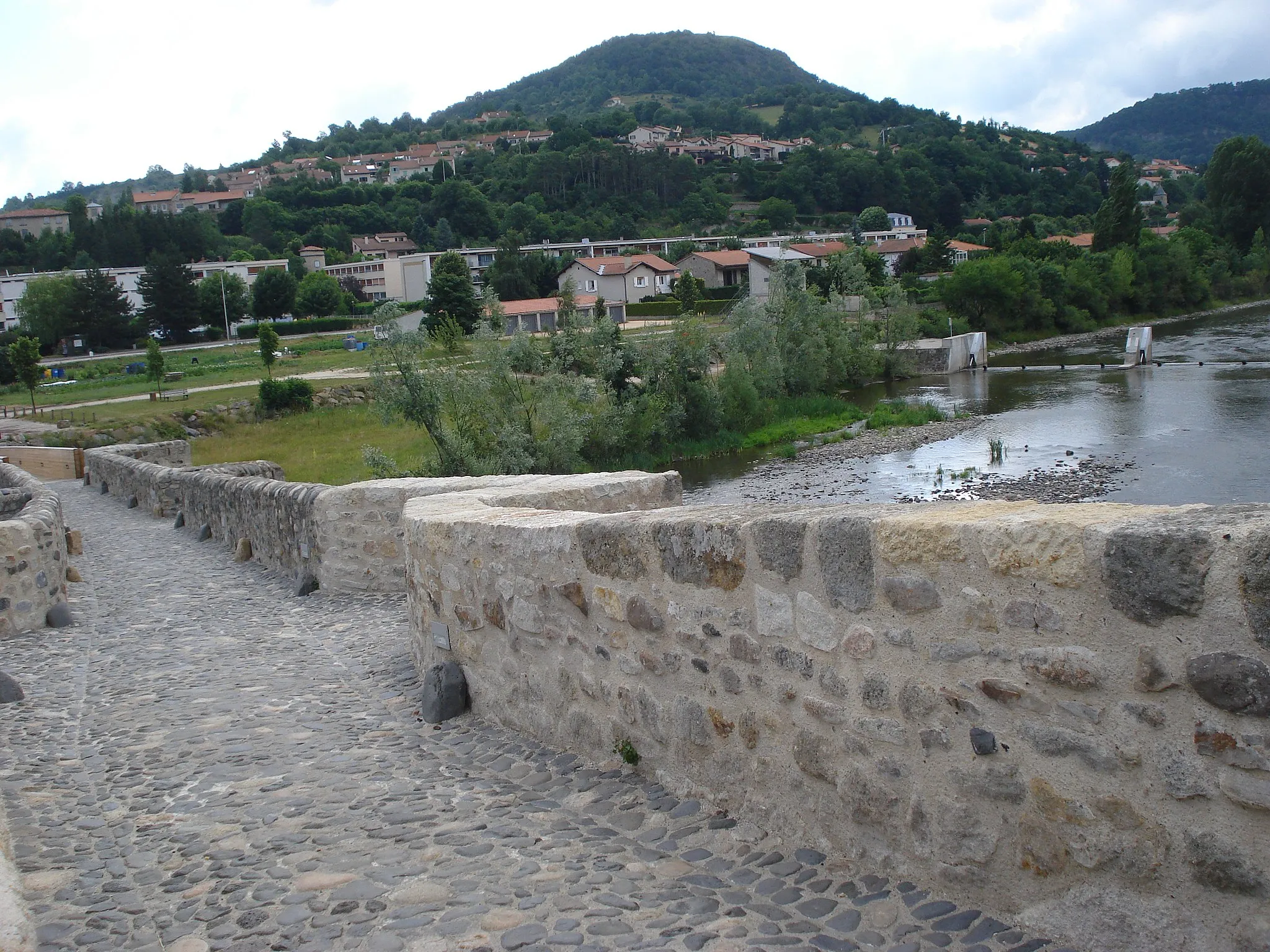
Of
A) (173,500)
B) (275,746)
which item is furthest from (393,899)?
(173,500)

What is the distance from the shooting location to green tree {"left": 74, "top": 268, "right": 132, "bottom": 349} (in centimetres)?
6406

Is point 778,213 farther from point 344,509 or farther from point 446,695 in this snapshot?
point 446,695

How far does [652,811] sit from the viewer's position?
12.8 feet

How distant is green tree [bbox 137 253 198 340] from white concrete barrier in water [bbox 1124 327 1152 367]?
179 feet

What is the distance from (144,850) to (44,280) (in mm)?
77262

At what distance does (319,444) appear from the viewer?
33344 mm

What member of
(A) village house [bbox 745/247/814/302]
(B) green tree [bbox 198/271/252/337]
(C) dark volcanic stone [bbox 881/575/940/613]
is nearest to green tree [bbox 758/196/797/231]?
(A) village house [bbox 745/247/814/302]

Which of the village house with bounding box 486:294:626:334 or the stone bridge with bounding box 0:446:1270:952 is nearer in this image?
the stone bridge with bounding box 0:446:1270:952

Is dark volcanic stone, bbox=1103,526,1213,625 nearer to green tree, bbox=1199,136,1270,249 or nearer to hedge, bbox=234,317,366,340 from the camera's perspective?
hedge, bbox=234,317,366,340

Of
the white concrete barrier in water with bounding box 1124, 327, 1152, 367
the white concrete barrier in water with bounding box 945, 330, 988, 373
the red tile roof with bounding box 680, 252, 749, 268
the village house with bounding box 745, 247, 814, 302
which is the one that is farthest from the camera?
the red tile roof with bounding box 680, 252, 749, 268

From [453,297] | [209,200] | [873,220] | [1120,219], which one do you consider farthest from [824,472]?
[209,200]

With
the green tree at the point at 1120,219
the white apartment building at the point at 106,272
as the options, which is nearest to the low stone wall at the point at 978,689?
the green tree at the point at 1120,219

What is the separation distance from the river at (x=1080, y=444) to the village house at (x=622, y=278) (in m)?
37.4

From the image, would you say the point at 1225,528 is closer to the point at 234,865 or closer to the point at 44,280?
the point at 234,865
